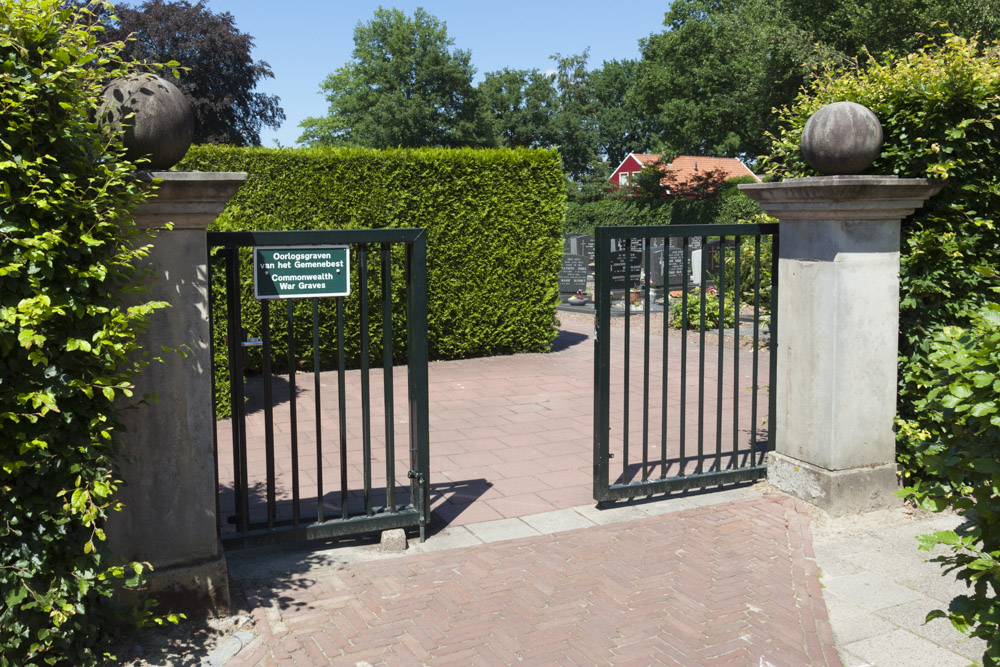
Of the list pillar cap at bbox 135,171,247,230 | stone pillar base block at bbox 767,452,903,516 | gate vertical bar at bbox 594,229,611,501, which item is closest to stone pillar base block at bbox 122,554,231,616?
pillar cap at bbox 135,171,247,230

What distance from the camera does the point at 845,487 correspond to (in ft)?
17.5

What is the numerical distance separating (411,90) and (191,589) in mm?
47908

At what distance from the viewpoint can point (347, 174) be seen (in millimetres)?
10898

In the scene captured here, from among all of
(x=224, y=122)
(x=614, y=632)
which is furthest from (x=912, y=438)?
(x=224, y=122)

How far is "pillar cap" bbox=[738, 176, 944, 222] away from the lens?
5.02 meters

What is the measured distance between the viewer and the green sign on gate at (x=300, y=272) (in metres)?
4.25

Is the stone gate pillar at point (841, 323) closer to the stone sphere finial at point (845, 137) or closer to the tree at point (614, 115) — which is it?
the stone sphere finial at point (845, 137)

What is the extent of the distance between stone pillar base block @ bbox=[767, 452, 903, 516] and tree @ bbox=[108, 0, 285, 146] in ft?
93.4

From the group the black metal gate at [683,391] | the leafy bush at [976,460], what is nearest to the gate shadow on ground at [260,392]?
the black metal gate at [683,391]

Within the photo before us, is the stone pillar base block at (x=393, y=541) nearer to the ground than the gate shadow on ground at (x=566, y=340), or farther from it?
nearer to the ground

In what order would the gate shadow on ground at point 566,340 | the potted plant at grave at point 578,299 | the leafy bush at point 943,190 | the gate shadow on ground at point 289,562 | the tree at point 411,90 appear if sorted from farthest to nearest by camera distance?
1. the tree at point 411,90
2. the potted plant at grave at point 578,299
3. the gate shadow on ground at point 566,340
4. the leafy bush at point 943,190
5. the gate shadow on ground at point 289,562

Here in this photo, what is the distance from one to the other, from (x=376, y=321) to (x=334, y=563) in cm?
678

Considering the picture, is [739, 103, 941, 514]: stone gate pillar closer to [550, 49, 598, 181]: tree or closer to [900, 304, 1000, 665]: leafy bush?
[900, 304, 1000, 665]: leafy bush

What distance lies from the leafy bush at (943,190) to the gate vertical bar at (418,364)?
2898mm
